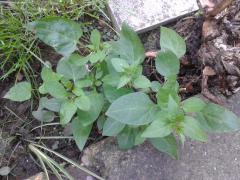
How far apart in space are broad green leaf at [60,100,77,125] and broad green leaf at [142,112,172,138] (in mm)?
269

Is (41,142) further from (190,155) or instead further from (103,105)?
(190,155)

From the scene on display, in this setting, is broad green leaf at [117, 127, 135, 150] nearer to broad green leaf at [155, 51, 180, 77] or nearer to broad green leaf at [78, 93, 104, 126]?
broad green leaf at [78, 93, 104, 126]

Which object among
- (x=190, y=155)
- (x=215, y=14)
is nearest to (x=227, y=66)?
(x=215, y=14)

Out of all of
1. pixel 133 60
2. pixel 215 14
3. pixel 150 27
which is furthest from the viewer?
pixel 150 27

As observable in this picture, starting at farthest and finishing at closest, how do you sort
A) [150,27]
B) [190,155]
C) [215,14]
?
1. [150,27]
2. [215,14]
3. [190,155]

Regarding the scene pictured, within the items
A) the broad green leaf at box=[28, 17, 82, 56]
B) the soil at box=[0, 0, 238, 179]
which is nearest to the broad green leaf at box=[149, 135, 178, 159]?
the soil at box=[0, 0, 238, 179]

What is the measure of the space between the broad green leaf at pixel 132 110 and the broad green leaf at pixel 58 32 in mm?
306

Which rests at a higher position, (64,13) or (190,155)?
(64,13)

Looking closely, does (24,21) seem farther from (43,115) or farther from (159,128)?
(159,128)

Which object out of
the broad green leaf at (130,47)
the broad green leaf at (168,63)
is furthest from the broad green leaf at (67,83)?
the broad green leaf at (168,63)

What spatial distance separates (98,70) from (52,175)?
495mm

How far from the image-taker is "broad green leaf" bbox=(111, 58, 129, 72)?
141cm

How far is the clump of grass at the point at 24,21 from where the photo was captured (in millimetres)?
1804

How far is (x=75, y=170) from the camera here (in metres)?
1.69
